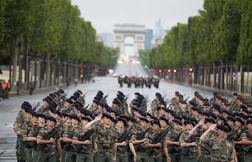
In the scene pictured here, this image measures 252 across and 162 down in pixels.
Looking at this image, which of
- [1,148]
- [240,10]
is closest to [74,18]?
[240,10]

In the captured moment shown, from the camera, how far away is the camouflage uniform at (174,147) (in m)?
17.9

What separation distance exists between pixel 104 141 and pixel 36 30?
75.0 metres

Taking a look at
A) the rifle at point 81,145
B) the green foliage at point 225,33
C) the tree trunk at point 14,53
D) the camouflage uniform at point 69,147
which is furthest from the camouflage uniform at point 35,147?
the tree trunk at point 14,53

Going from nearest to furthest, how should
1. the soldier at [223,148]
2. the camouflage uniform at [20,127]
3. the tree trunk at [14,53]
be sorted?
the soldier at [223,148], the camouflage uniform at [20,127], the tree trunk at [14,53]

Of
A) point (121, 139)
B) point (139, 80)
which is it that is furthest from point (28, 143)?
point (139, 80)

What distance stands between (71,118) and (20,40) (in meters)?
71.0

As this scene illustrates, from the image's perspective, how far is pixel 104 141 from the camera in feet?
56.4

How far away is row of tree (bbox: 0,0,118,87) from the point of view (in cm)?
7581

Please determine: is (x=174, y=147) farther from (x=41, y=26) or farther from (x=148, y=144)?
(x=41, y=26)

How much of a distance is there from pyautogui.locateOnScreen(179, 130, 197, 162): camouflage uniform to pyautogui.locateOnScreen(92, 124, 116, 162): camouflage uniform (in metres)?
1.50

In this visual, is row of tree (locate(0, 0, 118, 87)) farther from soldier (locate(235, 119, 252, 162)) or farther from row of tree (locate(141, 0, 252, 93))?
soldier (locate(235, 119, 252, 162))

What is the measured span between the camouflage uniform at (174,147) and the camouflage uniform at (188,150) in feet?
0.44

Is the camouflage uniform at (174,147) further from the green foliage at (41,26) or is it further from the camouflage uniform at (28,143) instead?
the green foliage at (41,26)

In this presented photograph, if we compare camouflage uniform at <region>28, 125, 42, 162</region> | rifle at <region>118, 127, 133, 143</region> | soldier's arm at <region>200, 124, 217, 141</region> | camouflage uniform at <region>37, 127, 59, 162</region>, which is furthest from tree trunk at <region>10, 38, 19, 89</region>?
soldier's arm at <region>200, 124, 217, 141</region>
